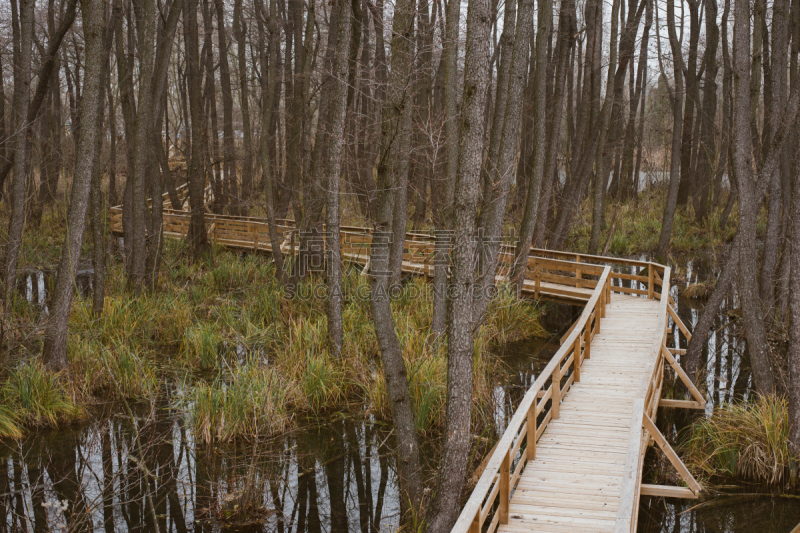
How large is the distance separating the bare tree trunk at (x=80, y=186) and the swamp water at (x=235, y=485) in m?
1.19

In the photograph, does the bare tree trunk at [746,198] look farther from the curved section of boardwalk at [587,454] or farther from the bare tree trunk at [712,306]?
the curved section of boardwalk at [587,454]

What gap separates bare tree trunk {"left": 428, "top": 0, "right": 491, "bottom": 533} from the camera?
488 centimetres

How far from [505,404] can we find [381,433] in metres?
1.89

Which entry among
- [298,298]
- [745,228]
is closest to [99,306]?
[298,298]

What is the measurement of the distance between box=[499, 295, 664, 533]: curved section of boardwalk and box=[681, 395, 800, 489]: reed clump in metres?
0.98

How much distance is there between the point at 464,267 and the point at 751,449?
4215 mm

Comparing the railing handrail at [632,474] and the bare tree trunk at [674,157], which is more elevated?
the bare tree trunk at [674,157]

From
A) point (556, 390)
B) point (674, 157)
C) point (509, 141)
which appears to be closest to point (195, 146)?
point (509, 141)

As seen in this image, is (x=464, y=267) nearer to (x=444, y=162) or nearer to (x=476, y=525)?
(x=476, y=525)

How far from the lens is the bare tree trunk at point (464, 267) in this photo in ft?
16.0

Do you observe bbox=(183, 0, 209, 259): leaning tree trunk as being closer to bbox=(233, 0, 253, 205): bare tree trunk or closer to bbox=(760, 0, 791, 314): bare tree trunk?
bbox=(233, 0, 253, 205): bare tree trunk

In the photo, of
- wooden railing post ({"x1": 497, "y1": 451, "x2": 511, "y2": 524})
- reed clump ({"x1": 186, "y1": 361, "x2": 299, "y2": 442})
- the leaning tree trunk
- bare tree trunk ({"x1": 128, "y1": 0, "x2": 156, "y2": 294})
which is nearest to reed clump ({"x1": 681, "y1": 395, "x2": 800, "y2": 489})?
wooden railing post ({"x1": 497, "y1": 451, "x2": 511, "y2": 524})

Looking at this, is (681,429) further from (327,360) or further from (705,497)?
(327,360)

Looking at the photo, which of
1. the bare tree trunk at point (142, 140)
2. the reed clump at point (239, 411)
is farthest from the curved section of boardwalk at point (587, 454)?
the bare tree trunk at point (142, 140)
